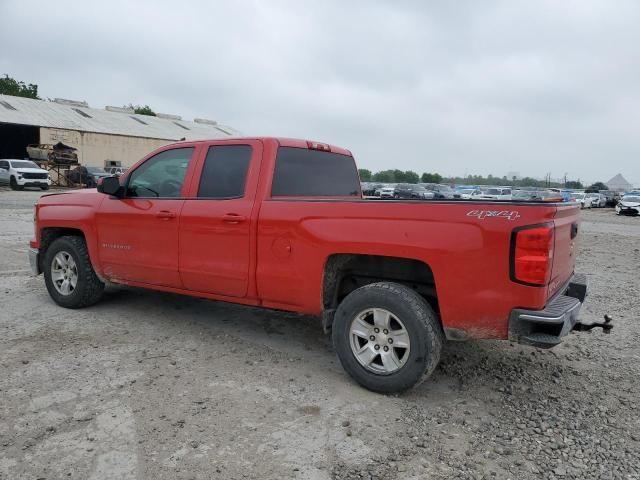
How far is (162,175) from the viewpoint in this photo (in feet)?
16.8

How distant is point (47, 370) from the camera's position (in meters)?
4.01

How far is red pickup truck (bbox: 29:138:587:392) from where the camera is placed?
3.29 meters

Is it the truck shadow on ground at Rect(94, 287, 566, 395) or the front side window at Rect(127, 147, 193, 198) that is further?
the front side window at Rect(127, 147, 193, 198)

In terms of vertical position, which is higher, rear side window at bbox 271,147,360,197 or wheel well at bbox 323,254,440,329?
rear side window at bbox 271,147,360,197

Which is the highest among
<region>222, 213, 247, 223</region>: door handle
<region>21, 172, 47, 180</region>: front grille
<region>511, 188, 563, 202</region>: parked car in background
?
<region>511, 188, 563, 202</region>: parked car in background

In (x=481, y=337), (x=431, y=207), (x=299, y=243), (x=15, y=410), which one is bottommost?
(x=15, y=410)

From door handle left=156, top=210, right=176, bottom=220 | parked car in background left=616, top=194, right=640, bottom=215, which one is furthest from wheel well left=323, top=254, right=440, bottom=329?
parked car in background left=616, top=194, right=640, bottom=215

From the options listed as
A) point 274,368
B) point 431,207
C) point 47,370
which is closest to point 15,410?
point 47,370

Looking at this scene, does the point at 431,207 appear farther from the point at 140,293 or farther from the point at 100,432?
the point at 140,293

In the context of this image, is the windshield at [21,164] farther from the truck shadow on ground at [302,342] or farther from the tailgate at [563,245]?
the tailgate at [563,245]

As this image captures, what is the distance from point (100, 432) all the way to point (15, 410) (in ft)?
2.25

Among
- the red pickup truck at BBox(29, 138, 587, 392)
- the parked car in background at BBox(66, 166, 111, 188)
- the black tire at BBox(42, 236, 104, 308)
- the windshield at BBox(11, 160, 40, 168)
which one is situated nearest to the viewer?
the red pickup truck at BBox(29, 138, 587, 392)

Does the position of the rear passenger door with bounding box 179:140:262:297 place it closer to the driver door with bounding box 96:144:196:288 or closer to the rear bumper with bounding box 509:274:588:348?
the driver door with bounding box 96:144:196:288

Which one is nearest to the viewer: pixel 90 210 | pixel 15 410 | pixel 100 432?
pixel 100 432
